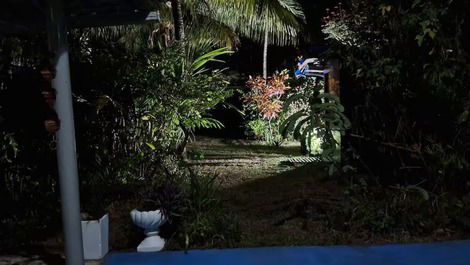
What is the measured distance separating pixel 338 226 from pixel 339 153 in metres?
0.95

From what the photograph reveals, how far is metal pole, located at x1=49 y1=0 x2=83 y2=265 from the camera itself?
4.05 meters

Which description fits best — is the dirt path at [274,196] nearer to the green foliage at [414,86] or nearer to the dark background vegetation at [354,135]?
the dark background vegetation at [354,135]

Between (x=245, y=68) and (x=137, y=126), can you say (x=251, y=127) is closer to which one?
(x=245, y=68)

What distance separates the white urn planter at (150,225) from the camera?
5090 millimetres

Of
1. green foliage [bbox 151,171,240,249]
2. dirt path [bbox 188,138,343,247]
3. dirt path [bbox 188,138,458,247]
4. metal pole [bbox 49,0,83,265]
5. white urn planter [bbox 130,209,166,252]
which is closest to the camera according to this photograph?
metal pole [bbox 49,0,83,265]

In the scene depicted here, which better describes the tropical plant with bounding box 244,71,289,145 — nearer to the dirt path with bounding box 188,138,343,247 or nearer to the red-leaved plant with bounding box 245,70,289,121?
the red-leaved plant with bounding box 245,70,289,121

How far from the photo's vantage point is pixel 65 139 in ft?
13.4

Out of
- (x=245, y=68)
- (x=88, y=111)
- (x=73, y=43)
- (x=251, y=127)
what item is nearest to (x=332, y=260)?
(x=88, y=111)

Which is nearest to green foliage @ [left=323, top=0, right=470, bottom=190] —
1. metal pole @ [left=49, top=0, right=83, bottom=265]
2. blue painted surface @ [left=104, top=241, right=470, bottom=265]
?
blue painted surface @ [left=104, top=241, right=470, bottom=265]

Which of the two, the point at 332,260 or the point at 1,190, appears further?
the point at 1,190

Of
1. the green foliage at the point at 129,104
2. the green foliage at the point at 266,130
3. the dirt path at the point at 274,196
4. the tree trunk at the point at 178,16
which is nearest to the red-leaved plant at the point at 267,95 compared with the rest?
the green foliage at the point at 266,130

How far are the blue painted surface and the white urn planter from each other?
11cm

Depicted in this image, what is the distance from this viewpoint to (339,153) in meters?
6.09

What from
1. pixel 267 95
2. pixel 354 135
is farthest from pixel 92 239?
pixel 267 95
